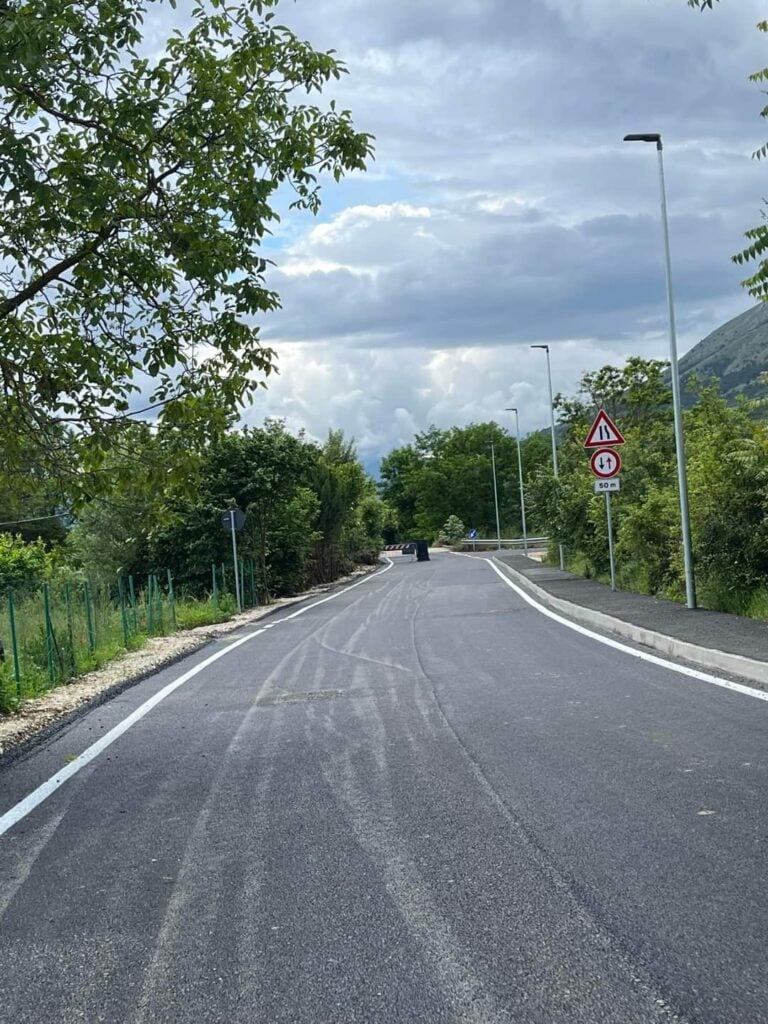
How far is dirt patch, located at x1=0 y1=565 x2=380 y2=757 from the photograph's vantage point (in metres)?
10.3

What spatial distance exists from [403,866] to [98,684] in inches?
363

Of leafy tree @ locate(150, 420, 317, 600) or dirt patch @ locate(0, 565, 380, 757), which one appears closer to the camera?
dirt patch @ locate(0, 565, 380, 757)

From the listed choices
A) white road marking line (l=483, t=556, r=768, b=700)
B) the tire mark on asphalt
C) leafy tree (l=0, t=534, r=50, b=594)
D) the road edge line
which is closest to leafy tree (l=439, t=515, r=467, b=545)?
leafy tree (l=0, t=534, r=50, b=594)

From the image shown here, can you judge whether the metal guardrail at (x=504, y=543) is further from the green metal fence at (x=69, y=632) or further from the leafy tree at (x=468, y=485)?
the green metal fence at (x=69, y=632)

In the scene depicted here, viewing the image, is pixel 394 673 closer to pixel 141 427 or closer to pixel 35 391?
pixel 141 427

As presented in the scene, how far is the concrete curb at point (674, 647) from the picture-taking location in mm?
10615

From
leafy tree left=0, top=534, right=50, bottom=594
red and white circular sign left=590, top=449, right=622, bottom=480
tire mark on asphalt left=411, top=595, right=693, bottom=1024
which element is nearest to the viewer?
tire mark on asphalt left=411, top=595, right=693, bottom=1024

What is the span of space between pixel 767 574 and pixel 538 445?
11604 centimetres

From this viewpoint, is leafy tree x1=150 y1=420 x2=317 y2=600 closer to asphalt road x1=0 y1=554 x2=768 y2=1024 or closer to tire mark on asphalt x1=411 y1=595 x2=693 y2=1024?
asphalt road x1=0 y1=554 x2=768 y2=1024

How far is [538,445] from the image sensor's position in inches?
5192

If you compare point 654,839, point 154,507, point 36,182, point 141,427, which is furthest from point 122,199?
point 654,839

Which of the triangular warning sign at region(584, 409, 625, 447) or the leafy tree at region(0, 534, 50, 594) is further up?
the triangular warning sign at region(584, 409, 625, 447)

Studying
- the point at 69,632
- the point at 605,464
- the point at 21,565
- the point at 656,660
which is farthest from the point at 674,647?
the point at 21,565

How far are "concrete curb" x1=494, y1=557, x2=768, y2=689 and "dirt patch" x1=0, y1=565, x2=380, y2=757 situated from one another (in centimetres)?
649
